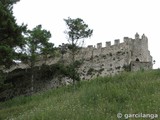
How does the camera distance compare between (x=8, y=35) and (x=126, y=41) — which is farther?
(x=126, y=41)

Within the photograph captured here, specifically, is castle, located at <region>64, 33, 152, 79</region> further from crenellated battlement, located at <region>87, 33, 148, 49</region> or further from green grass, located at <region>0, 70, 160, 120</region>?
green grass, located at <region>0, 70, 160, 120</region>

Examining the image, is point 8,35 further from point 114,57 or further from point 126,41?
point 126,41

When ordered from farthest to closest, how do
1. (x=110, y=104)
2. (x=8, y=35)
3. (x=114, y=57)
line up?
(x=114, y=57) < (x=8, y=35) < (x=110, y=104)

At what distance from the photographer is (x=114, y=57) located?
35500mm

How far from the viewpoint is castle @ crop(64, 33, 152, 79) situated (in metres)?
35.0

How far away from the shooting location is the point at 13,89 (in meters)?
41.0

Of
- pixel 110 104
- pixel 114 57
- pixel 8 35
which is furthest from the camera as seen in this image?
pixel 114 57

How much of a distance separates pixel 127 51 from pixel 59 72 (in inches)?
266

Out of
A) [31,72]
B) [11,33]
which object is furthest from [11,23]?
[31,72]

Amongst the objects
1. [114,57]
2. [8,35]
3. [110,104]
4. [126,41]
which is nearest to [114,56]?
[114,57]

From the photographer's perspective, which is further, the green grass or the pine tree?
the pine tree

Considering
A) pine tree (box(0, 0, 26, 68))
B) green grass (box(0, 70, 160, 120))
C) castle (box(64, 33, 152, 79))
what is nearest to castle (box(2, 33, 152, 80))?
castle (box(64, 33, 152, 79))

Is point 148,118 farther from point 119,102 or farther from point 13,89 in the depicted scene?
point 13,89

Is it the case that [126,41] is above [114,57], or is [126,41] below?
above
